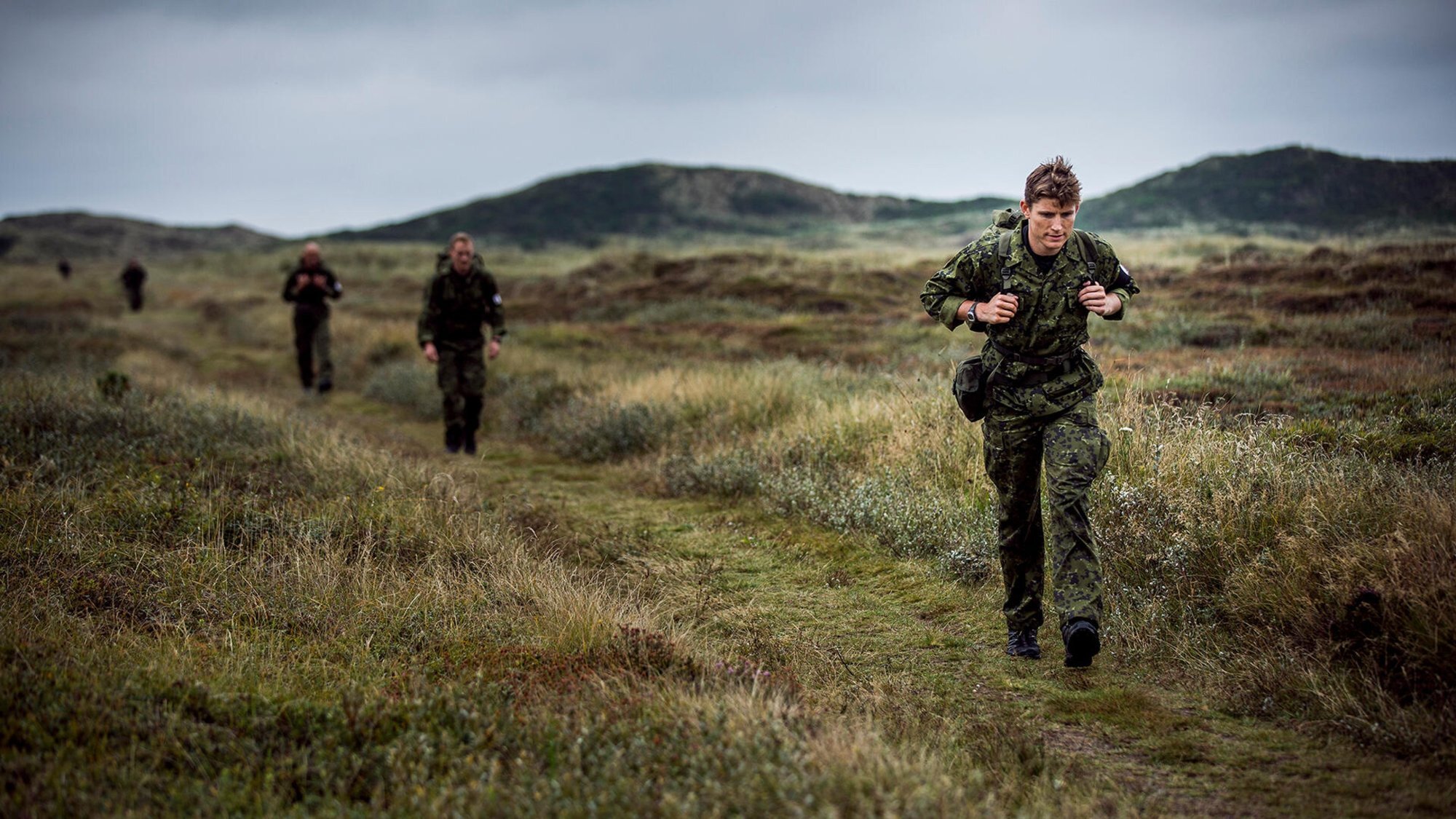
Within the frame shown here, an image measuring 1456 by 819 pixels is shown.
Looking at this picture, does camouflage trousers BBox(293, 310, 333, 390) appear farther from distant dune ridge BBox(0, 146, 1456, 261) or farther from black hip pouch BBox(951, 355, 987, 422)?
distant dune ridge BBox(0, 146, 1456, 261)

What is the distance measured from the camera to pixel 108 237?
148 meters

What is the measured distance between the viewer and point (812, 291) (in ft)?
84.0

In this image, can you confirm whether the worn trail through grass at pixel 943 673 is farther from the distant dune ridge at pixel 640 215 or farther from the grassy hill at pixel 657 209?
the grassy hill at pixel 657 209

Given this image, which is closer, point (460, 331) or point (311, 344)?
point (460, 331)

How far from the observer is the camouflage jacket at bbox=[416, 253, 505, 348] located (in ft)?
32.6

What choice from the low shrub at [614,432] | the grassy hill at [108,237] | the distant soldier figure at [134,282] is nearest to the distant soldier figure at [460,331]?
the low shrub at [614,432]

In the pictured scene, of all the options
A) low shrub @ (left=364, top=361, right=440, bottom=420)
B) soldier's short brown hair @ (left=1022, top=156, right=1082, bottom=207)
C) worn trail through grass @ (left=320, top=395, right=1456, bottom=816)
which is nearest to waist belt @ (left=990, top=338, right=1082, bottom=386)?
soldier's short brown hair @ (left=1022, top=156, right=1082, bottom=207)

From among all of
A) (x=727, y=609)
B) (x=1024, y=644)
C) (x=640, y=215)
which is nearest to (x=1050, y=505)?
(x=1024, y=644)

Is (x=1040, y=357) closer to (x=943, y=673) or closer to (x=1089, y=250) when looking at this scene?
(x=1089, y=250)

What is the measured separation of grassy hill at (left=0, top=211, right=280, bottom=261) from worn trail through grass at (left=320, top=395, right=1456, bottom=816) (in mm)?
122110

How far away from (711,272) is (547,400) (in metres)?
20.6

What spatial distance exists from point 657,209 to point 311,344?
125650 mm

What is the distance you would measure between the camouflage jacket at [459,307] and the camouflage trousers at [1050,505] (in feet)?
22.4

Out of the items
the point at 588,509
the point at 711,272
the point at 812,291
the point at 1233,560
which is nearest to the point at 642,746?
the point at 1233,560
